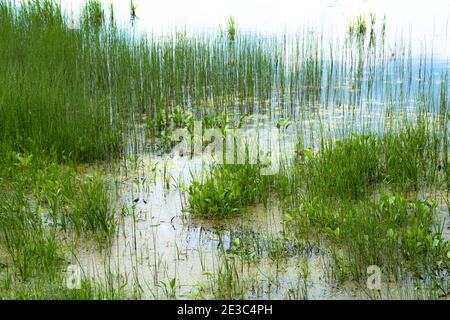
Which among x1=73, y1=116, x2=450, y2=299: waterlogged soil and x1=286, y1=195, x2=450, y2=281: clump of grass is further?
x1=286, y1=195, x2=450, y2=281: clump of grass

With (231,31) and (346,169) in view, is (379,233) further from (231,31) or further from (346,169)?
(231,31)

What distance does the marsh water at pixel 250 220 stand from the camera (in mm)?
3738

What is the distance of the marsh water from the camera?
3.74 m

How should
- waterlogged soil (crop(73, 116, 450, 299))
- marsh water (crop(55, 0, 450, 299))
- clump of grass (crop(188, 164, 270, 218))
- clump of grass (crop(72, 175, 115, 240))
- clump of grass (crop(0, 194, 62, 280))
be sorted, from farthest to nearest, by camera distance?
clump of grass (crop(188, 164, 270, 218)) → clump of grass (crop(72, 175, 115, 240)) → clump of grass (crop(0, 194, 62, 280)) → marsh water (crop(55, 0, 450, 299)) → waterlogged soil (crop(73, 116, 450, 299))

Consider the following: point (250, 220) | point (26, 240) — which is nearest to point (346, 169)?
point (250, 220)

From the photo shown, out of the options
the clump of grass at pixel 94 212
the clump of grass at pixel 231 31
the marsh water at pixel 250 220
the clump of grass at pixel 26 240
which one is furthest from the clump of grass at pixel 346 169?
the clump of grass at pixel 231 31

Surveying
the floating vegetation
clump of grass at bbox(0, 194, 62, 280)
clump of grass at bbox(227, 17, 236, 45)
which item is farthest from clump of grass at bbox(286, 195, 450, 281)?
clump of grass at bbox(227, 17, 236, 45)

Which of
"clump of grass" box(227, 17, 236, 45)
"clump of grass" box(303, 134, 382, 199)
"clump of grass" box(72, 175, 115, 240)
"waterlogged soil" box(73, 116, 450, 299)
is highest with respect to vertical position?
"clump of grass" box(227, 17, 236, 45)

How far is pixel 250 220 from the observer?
452 cm

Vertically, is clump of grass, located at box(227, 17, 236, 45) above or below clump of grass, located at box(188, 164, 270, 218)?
above

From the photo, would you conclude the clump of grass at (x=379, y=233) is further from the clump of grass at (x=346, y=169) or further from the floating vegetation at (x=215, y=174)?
the clump of grass at (x=346, y=169)

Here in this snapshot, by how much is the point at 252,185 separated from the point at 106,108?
225cm

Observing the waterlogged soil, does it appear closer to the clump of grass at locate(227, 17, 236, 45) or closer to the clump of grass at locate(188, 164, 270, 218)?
the clump of grass at locate(188, 164, 270, 218)
